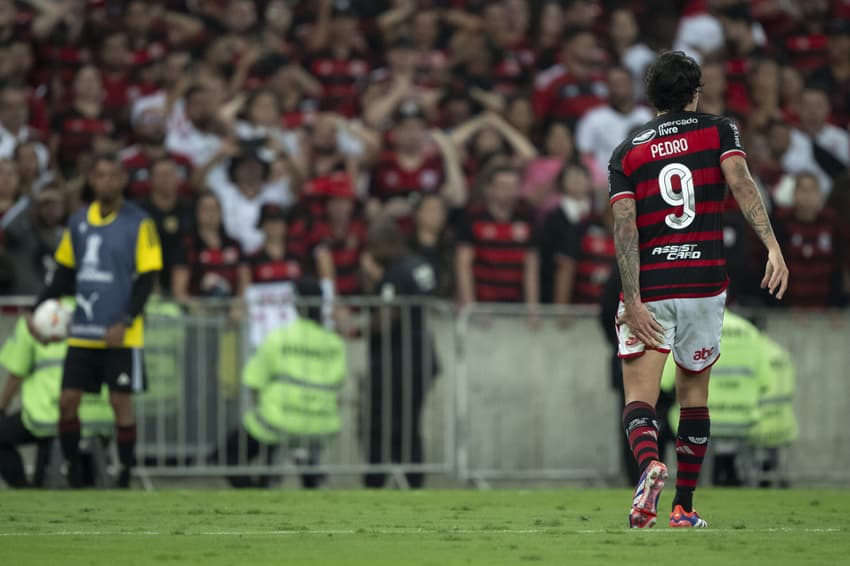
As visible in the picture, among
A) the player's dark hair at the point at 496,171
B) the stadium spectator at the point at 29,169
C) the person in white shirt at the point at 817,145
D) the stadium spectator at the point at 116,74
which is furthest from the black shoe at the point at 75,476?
the person in white shirt at the point at 817,145

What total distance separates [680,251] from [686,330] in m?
0.40

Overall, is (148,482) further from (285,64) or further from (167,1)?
(167,1)

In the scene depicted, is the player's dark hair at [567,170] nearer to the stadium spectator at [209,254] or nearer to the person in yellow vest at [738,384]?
the person in yellow vest at [738,384]

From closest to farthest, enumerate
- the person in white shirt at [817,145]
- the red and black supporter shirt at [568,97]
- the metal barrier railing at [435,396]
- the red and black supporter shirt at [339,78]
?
the metal barrier railing at [435,396]
the red and black supporter shirt at [339,78]
the red and black supporter shirt at [568,97]
the person in white shirt at [817,145]

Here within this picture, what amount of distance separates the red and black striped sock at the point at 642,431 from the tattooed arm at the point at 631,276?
0.34 m

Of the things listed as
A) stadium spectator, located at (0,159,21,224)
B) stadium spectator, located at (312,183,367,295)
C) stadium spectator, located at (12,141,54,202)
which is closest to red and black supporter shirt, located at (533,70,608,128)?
stadium spectator, located at (312,183,367,295)

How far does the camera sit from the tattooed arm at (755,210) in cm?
808

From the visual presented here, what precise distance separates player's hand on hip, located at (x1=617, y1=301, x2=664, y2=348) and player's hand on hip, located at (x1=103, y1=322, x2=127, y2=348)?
5180mm

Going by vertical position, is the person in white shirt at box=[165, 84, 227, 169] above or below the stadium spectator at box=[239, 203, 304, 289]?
above

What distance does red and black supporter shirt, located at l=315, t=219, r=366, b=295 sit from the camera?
16.0m

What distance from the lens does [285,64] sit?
18.0 meters

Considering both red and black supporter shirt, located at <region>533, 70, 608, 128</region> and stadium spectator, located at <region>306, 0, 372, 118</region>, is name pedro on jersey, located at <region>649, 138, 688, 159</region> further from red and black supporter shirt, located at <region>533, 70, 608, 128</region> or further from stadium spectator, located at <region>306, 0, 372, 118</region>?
stadium spectator, located at <region>306, 0, 372, 118</region>

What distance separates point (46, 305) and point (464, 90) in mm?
7110

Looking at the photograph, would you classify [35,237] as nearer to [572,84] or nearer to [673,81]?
[572,84]
